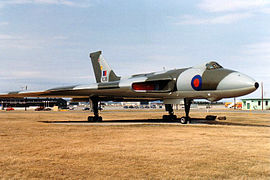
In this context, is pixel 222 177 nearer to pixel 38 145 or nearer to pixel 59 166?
pixel 59 166

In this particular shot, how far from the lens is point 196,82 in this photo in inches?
685

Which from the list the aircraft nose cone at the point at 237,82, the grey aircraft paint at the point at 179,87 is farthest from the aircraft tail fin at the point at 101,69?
the aircraft nose cone at the point at 237,82

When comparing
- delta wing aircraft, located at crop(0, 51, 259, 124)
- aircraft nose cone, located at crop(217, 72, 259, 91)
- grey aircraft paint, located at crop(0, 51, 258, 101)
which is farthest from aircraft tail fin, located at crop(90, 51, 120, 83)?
aircraft nose cone, located at crop(217, 72, 259, 91)

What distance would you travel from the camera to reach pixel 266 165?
255 inches

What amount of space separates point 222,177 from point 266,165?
5.11ft

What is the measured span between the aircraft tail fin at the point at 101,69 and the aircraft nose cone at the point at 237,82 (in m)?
11.2

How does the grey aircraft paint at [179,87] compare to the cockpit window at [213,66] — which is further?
the cockpit window at [213,66]

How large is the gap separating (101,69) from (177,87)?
9983 millimetres

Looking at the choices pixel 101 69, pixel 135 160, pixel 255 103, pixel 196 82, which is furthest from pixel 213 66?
A: pixel 255 103

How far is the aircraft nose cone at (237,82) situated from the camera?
50.7ft

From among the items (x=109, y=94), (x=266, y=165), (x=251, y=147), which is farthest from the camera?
(x=109, y=94)

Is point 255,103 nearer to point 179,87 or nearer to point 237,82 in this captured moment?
point 179,87

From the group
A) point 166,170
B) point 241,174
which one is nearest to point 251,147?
point 241,174

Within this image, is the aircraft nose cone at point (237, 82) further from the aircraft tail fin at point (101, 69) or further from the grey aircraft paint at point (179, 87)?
the aircraft tail fin at point (101, 69)
